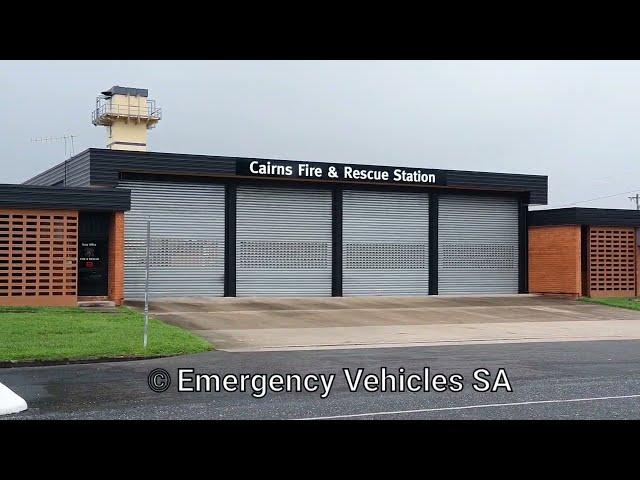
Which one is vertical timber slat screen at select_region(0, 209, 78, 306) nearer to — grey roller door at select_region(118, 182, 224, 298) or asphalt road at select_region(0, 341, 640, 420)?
grey roller door at select_region(118, 182, 224, 298)

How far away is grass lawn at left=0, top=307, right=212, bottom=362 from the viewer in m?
14.2

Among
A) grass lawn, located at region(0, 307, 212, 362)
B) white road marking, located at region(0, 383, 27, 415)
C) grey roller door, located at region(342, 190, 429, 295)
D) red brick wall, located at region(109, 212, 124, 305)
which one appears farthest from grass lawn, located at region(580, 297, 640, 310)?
white road marking, located at region(0, 383, 27, 415)

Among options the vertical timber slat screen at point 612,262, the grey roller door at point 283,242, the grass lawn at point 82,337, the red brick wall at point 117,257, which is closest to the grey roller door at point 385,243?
the grey roller door at point 283,242

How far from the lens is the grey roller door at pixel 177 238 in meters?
28.4

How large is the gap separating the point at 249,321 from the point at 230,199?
8639 mm

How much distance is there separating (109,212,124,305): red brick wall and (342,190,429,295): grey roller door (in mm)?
9592

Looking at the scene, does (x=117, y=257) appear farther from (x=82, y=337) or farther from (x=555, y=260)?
(x=555, y=260)

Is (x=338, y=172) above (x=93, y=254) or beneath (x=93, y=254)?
above

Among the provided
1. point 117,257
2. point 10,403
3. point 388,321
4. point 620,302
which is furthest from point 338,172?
point 10,403

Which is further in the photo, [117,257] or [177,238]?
[177,238]

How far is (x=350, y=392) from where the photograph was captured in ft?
35.0

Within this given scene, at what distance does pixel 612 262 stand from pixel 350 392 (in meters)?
26.4

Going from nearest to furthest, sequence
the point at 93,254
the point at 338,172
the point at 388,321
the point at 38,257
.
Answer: the point at 388,321 → the point at 38,257 → the point at 93,254 → the point at 338,172
